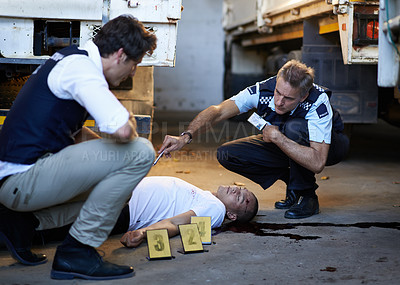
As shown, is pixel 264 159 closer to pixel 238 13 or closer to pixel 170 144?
pixel 170 144

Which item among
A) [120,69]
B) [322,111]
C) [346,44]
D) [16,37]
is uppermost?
[346,44]

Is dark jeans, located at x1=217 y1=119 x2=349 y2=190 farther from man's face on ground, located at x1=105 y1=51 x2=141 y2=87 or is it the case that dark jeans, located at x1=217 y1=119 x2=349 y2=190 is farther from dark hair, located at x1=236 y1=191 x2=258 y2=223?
man's face on ground, located at x1=105 y1=51 x2=141 y2=87

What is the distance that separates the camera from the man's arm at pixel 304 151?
154 inches

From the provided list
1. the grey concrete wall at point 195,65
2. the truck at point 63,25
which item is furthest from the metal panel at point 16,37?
the grey concrete wall at point 195,65

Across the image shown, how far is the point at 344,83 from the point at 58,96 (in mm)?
4295

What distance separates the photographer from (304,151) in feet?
12.8

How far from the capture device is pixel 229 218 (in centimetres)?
376

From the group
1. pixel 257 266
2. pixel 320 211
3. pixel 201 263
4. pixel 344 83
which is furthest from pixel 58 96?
pixel 344 83

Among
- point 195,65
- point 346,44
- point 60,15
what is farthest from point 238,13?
point 60,15

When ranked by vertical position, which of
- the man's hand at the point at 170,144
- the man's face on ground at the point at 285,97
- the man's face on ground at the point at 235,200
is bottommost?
the man's face on ground at the point at 235,200

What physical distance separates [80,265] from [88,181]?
425 millimetres

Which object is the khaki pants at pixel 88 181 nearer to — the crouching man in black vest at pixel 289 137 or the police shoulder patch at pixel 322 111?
the crouching man in black vest at pixel 289 137

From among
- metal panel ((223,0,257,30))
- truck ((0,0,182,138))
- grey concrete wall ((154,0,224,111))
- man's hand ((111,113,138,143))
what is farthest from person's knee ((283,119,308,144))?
grey concrete wall ((154,0,224,111))

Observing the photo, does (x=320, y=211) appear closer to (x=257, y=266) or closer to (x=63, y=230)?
(x=257, y=266)
